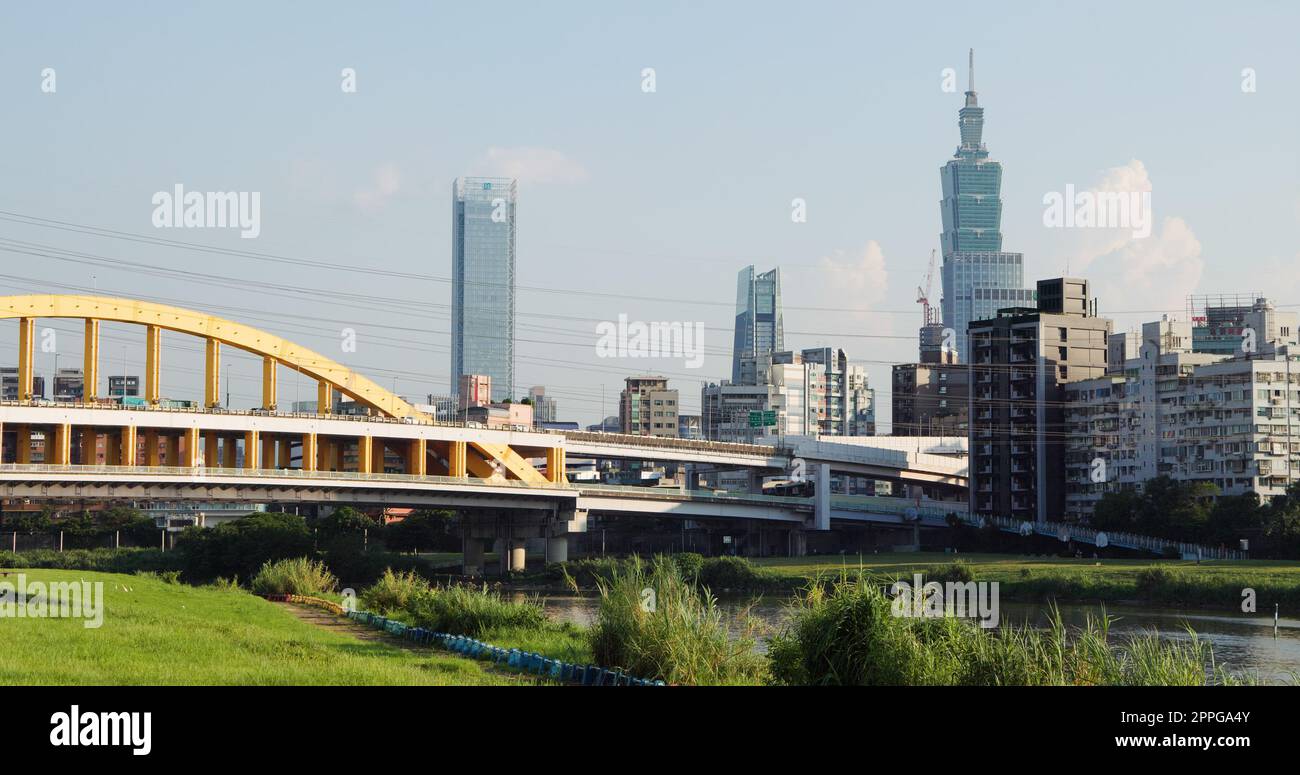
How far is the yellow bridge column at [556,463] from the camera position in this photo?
365 ft

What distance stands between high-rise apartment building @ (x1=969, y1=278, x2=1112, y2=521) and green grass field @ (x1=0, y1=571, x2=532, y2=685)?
286ft

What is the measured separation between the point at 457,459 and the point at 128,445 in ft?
83.1

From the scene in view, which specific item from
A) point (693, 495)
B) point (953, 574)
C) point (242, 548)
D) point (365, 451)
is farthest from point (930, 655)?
point (693, 495)

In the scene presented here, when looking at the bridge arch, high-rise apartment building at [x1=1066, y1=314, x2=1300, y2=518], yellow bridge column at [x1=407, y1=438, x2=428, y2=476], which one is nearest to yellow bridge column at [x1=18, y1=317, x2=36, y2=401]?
the bridge arch

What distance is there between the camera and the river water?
140 feet

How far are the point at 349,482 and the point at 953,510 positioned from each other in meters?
57.1

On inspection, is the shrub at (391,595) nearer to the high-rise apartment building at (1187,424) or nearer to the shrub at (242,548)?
the shrub at (242,548)

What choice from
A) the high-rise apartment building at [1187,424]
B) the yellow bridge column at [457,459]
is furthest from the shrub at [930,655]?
the high-rise apartment building at [1187,424]

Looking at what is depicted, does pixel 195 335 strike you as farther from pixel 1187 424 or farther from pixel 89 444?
pixel 1187 424

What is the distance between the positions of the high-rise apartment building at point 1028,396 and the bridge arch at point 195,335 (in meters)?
48.1

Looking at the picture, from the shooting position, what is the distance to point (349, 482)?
300 feet

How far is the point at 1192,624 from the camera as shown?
58500 mm

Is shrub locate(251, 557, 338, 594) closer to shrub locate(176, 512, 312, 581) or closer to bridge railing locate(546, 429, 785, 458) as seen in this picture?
shrub locate(176, 512, 312, 581)
